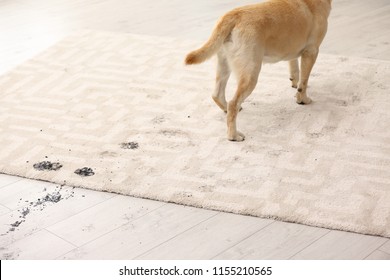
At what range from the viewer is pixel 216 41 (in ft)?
8.39

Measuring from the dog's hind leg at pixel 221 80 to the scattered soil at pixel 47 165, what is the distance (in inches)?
34.4

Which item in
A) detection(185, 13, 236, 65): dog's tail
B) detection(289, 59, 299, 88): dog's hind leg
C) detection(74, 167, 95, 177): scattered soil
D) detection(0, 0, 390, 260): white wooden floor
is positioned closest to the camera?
detection(0, 0, 390, 260): white wooden floor

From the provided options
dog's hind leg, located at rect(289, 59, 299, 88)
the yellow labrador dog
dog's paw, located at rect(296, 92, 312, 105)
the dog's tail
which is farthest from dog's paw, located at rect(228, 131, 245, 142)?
dog's hind leg, located at rect(289, 59, 299, 88)

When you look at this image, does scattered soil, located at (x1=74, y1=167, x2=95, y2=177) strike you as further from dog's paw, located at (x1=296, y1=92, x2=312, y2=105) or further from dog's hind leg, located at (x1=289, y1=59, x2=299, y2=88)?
dog's hind leg, located at (x1=289, y1=59, x2=299, y2=88)

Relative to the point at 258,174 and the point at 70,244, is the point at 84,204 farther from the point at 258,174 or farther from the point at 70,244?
the point at 258,174

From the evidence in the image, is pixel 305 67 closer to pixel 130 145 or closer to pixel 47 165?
pixel 130 145

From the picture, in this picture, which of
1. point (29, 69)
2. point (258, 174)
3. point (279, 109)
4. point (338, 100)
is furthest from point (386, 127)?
point (29, 69)

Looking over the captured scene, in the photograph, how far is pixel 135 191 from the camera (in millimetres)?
2277

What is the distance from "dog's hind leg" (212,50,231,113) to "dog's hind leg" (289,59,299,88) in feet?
1.62

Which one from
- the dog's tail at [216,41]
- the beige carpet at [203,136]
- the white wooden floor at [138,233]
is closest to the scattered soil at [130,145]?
the beige carpet at [203,136]

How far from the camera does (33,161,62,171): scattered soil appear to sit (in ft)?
8.13

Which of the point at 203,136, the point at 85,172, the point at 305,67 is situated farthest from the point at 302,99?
the point at 85,172

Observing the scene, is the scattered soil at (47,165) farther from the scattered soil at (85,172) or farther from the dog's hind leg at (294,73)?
the dog's hind leg at (294,73)
